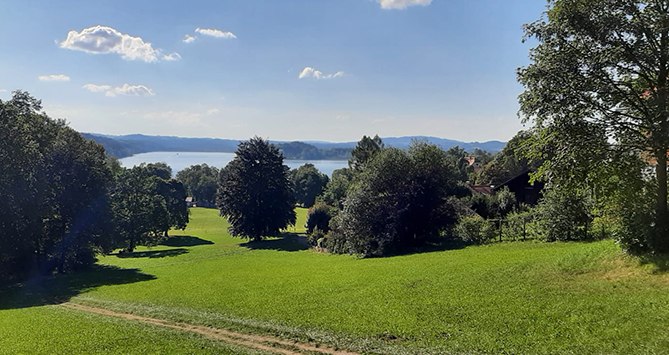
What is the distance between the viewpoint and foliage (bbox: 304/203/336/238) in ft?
158

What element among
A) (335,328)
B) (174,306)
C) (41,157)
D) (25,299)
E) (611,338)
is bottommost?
(25,299)

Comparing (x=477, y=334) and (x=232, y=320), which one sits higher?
(x=477, y=334)

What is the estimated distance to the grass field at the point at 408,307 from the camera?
1059 cm

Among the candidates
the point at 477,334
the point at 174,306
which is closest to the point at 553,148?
the point at 477,334

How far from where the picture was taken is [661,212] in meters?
14.4

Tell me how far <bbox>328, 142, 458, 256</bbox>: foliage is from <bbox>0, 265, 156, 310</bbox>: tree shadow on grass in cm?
1596

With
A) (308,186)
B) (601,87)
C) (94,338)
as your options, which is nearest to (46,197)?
(94,338)

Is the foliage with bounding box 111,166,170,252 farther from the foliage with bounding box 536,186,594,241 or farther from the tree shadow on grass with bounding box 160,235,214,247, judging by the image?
the foliage with bounding box 536,186,594,241

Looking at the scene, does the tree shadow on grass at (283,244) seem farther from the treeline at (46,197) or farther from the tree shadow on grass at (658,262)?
the tree shadow on grass at (658,262)

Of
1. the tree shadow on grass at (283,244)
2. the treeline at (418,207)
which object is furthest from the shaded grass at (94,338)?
the tree shadow on grass at (283,244)

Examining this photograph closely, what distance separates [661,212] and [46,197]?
39263 millimetres

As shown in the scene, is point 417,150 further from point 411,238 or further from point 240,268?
point 240,268

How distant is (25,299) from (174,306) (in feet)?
39.9

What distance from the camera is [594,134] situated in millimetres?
15141
